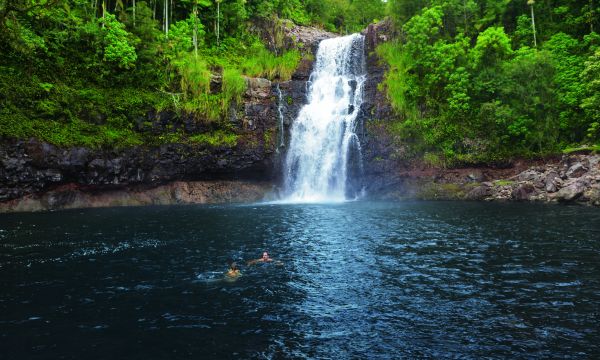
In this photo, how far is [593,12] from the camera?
115ft

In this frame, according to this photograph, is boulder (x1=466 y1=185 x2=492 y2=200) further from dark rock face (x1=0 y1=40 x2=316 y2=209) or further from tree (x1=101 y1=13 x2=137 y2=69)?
tree (x1=101 y1=13 x2=137 y2=69)

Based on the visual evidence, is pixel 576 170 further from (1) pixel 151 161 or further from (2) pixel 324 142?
(1) pixel 151 161

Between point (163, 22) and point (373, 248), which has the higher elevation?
point (163, 22)

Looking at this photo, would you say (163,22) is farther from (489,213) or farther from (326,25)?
(489,213)

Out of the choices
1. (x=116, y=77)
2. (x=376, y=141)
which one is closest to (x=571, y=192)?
(x=376, y=141)

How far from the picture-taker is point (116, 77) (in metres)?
34.8

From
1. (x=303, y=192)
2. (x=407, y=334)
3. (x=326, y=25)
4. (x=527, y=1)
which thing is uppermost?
(x=326, y=25)

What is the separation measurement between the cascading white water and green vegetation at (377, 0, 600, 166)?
403 cm

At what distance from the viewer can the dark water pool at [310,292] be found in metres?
8.52

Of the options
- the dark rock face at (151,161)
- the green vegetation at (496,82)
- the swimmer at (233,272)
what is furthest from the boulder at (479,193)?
the swimmer at (233,272)

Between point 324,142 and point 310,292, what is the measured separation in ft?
89.2

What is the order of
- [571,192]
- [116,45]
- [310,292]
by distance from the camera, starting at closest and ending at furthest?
[310,292], [571,192], [116,45]

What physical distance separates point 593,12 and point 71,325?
43.6 m

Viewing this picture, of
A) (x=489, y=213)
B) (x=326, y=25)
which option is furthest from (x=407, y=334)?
(x=326, y=25)
